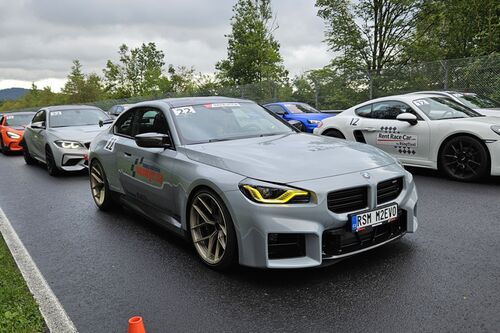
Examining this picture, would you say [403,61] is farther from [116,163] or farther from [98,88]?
[98,88]

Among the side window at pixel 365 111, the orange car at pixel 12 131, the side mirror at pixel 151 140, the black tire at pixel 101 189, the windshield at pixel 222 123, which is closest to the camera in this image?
the side mirror at pixel 151 140

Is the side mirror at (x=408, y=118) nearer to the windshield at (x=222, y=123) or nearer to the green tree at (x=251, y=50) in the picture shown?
the windshield at (x=222, y=123)

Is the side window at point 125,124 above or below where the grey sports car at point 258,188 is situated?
above

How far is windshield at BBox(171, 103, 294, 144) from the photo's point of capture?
14.4ft

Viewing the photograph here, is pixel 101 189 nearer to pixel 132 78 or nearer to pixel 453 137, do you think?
pixel 453 137

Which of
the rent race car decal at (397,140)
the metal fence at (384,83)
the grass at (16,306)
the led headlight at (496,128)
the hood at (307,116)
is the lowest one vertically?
the grass at (16,306)

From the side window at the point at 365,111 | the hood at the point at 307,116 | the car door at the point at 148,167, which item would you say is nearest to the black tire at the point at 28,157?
the car door at the point at 148,167

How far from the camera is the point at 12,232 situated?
5277 mm

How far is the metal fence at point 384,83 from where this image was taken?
47.1 feet

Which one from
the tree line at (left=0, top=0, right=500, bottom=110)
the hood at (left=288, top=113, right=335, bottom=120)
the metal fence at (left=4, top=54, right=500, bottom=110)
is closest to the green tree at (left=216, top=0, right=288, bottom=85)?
the tree line at (left=0, top=0, right=500, bottom=110)

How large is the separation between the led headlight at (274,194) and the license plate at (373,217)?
0.42 m

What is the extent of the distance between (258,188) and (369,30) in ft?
90.5

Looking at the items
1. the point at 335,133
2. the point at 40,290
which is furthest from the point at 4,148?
the point at 40,290

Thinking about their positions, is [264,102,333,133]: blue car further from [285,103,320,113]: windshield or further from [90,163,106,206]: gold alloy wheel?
[90,163,106,206]: gold alloy wheel
